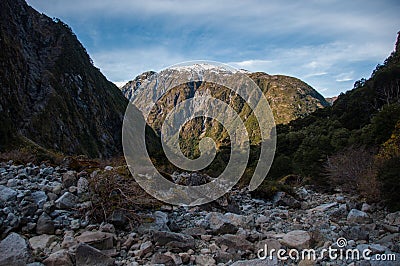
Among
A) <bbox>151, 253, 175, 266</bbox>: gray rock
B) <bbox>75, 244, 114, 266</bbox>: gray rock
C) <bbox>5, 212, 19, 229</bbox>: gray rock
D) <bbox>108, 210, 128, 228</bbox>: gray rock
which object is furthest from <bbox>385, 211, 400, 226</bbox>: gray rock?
<bbox>5, 212, 19, 229</bbox>: gray rock

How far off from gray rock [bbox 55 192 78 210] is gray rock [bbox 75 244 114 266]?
193 cm

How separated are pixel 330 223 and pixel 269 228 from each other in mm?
1606

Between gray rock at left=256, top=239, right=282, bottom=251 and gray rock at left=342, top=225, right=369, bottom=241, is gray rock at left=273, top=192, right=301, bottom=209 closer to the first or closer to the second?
gray rock at left=342, top=225, right=369, bottom=241

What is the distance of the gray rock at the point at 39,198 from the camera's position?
534 cm

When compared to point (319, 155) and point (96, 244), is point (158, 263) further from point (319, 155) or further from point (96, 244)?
point (319, 155)

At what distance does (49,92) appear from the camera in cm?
5456

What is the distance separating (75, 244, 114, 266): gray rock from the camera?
3.80 m

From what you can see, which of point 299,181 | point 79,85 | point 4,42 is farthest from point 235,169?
point 79,85

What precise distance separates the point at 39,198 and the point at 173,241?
276 cm

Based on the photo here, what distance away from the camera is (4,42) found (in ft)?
149

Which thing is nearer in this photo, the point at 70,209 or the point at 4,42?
the point at 70,209

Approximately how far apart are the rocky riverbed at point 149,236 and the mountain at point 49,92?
93.3 ft

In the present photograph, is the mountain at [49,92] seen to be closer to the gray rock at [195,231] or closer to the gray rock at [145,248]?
the gray rock at [195,231]

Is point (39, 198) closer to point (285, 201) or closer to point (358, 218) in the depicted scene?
point (358, 218)
